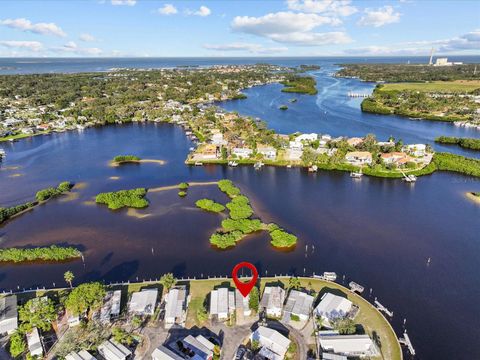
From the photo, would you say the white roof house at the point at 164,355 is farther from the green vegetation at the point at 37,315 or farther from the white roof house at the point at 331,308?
the white roof house at the point at 331,308

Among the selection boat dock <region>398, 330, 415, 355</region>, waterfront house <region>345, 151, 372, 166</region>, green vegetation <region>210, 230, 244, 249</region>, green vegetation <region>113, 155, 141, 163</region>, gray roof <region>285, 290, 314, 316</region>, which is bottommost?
boat dock <region>398, 330, 415, 355</region>

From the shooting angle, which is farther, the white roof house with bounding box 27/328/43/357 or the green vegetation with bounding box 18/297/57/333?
the green vegetation with bounding box 18/297/57/333

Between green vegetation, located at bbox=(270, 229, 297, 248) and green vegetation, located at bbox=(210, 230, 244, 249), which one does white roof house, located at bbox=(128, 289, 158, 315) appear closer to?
green vegetation, located at bbox=(210, 230, 244, 249)

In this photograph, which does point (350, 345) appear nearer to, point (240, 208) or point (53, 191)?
point (240, 208)

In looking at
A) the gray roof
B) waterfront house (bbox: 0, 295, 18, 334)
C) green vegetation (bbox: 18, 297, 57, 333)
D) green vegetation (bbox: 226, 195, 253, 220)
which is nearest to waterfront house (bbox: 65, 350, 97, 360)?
green vegetation (bbox: 18, 297, 57, 333)

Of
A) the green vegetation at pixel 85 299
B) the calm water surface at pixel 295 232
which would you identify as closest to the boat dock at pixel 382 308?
the calm water surface at pixel 295 232

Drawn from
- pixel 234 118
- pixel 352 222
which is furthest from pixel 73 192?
pixel 234 118

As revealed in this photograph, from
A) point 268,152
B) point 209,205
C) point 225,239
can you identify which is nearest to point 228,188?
point 209,205
